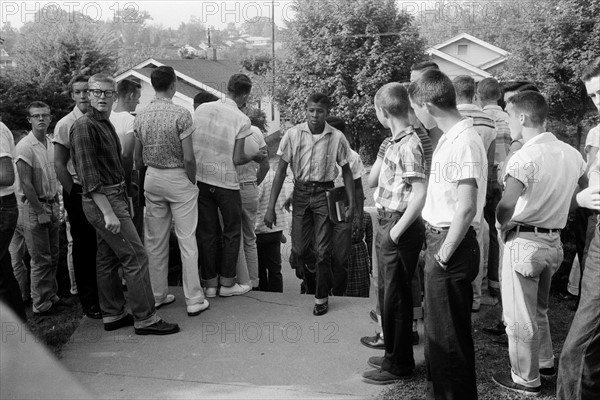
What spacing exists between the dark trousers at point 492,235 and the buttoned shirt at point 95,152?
3.41 metres

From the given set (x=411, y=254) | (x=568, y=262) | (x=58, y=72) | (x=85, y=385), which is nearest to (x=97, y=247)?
(x=85, y=385)

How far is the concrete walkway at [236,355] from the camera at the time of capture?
4.14 meters

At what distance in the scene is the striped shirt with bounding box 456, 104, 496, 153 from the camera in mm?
5625

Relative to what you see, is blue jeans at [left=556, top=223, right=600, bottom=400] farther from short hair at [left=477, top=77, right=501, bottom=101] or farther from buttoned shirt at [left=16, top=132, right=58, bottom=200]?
buttoned shirt at [left=16, top=132, right=58, bottom=200]

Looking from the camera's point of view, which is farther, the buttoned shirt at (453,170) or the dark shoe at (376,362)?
the dark shoe at (376,362)

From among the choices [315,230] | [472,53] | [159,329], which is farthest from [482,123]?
[472,53]

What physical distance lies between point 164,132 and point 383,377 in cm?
266

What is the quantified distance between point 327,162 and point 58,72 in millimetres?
26265

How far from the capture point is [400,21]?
28766 mm

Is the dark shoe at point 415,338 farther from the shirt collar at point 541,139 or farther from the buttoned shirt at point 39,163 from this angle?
the buttoned shirt at point 39,163

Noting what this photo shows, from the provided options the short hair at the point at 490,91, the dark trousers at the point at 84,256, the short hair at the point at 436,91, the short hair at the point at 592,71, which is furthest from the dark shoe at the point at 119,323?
the short hair at the point at 490,91

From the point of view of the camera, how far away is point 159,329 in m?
4.95

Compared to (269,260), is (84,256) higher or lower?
higher

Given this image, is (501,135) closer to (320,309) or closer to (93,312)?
(320,309)
